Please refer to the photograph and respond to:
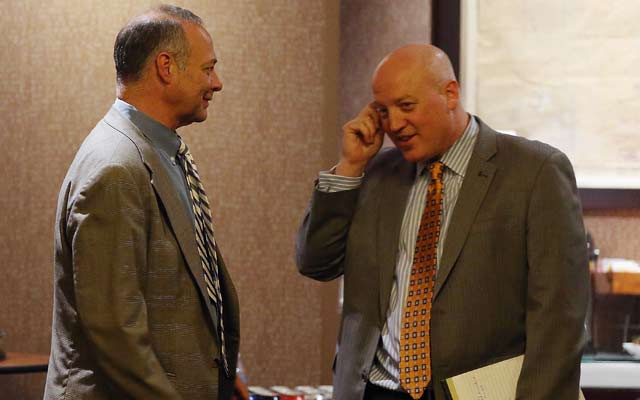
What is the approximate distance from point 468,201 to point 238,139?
156 centimetres

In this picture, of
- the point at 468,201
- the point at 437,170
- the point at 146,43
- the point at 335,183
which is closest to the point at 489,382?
the point at 468,201

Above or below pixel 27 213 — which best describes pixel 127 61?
above

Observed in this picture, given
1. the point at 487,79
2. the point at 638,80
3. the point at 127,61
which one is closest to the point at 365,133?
the point at 127,61

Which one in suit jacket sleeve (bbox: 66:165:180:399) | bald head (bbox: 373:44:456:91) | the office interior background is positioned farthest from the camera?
the office interior background

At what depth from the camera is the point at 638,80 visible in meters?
3.87

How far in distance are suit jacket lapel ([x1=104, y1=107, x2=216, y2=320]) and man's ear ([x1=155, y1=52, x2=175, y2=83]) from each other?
0.15 m

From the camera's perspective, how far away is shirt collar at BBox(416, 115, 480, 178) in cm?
242

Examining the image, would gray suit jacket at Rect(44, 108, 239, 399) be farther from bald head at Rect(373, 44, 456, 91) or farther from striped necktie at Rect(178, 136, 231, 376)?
bald head at Rect(373, 44, 456, 91)

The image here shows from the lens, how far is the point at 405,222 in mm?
2439

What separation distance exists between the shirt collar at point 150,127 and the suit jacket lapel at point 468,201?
28.7 inches

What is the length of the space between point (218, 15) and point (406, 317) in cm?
184

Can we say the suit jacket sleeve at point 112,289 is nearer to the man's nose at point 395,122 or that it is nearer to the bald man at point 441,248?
the bald man at point 441,248

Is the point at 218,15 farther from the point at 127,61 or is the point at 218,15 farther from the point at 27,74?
the point at 127,61

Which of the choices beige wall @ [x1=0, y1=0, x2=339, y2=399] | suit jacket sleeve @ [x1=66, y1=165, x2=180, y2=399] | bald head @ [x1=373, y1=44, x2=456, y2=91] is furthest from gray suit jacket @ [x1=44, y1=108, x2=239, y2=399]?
beige wall @ [x1=0, y1=0, x2=339, y2=399]
